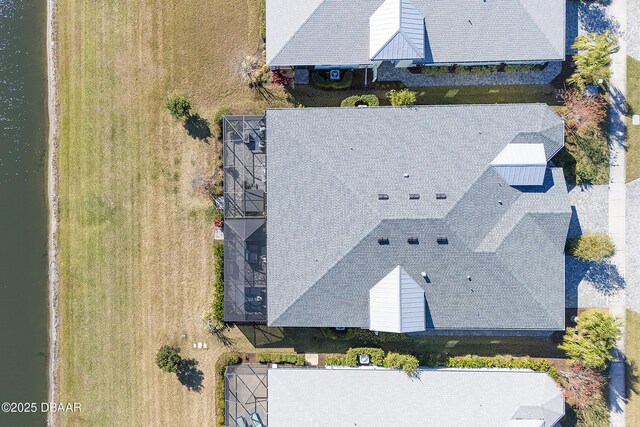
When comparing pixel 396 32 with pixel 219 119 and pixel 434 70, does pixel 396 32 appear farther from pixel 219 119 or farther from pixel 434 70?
pixel 219 119

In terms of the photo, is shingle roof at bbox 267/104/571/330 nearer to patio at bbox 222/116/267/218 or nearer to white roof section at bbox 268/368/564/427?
patio at bbox 222/116/267/218

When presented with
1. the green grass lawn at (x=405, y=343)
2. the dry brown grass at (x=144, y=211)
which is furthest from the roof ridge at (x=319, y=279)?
the dry brown grass at (x=144, y=211)

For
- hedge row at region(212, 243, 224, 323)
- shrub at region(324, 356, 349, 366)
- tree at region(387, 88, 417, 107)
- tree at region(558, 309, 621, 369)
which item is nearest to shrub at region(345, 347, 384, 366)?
shrub at region(324, 356, 349, 366)

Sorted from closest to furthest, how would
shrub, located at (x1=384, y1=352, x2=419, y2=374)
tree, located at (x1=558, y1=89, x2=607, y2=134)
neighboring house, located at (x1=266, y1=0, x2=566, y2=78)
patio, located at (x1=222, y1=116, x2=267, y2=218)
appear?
neighboring house, located at (x1=266, y1=0, x2=566, y2=78) < shrub, located at (x1=384, y1=352, x2=419, y2=374) < tree, located at (x1=558, y1=89, x2=607, y2=134) < patio, located at (x1=222, y1=116, x2=267, y2=218)

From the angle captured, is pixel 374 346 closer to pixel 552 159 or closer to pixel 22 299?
pixel 552 159

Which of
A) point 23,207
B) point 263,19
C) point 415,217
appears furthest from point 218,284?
point 263,19
